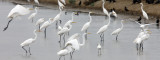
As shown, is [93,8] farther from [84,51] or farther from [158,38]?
[84,51]

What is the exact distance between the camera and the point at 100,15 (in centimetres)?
3378

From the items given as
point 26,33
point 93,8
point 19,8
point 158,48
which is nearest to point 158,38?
point 158,48

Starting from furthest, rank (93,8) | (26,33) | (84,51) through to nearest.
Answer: (93,8) < (26,33) < (84,51)

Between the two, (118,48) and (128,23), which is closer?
(118,48)

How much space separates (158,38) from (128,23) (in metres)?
7.00

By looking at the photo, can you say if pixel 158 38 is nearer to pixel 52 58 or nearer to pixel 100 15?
pixel 52 58

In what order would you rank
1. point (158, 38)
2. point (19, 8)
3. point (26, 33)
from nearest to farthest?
point (19, 8) < point (158, 38) < point (26, 33)

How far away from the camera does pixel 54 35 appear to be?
70.9ft

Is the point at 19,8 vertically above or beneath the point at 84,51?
above

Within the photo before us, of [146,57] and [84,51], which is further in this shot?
[84,51]

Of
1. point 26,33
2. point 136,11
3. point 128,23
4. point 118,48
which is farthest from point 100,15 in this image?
point 118,48

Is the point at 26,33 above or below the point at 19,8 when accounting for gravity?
below

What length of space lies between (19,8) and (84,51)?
4.63m

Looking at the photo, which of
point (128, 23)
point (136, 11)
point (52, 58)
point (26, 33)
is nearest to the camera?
point (52, 58)
